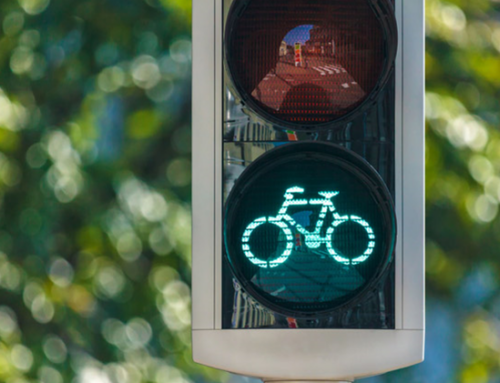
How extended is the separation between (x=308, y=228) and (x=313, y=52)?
30cm

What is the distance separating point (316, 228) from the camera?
1351 mm

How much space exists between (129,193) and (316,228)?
224cm

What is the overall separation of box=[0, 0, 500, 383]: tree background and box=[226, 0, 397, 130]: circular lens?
2047mm

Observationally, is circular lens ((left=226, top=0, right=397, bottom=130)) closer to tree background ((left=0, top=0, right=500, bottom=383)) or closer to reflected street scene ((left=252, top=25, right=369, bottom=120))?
reflected street scene ((left=252, top=25, right=369, bottom=120))

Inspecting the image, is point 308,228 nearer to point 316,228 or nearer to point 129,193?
point 316,228

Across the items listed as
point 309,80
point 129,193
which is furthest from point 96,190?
point 309,80

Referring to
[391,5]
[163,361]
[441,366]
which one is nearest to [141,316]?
[163,361]

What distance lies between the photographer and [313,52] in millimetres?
1385

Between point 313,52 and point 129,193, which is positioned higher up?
point 313,52

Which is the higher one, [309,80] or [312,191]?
[309,80]

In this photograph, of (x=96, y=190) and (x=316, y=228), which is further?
(x=96, y=190)

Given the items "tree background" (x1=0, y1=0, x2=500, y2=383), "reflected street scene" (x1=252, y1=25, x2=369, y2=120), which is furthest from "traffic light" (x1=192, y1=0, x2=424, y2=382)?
"tree background" (x1=0, y1=0, x2=500, y2=383)

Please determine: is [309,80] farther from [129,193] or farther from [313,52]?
[129,193]

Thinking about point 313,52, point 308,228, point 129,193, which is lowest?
point 308,228
